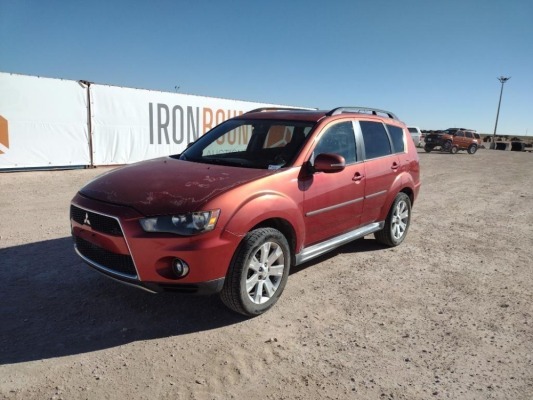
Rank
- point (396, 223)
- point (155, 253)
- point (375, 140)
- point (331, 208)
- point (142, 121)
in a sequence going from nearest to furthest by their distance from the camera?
point (155, 253)
point (331, 208)
point (375, 140)
point (396, 223)
point (142, 121)

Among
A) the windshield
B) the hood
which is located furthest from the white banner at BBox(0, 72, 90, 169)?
the hood

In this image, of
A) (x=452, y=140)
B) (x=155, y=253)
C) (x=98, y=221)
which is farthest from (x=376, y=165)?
(x=452, y=140)

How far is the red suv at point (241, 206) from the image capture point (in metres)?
2.99

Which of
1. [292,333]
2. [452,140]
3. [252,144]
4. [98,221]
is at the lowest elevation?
[292,333]

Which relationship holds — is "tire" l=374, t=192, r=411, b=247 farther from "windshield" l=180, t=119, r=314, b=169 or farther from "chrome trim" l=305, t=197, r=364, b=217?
"windshield" l=180, t=119, r=314, b=169

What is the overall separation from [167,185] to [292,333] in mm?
1566

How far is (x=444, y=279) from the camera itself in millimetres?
4488

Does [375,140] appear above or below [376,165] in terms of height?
above

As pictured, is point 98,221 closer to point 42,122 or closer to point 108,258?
point 108,258

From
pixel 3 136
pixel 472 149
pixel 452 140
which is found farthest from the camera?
pixel 472 149

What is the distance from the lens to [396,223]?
559 cm

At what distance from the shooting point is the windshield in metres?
3.98

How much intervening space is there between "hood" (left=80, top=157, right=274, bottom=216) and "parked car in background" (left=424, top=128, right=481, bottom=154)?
29.4m

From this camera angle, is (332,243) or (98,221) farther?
(332,243)
